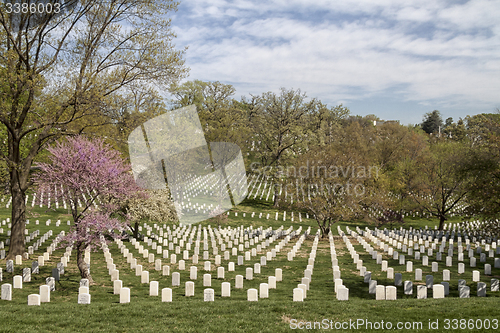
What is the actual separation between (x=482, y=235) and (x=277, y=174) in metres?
20.7

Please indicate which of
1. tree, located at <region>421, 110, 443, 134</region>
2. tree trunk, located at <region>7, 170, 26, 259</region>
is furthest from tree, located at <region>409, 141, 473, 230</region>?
tree, located at <region>421, 110, 443, 134</region>

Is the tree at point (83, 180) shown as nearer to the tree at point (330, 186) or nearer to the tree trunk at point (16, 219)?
the tree trunk at point (16, 219)

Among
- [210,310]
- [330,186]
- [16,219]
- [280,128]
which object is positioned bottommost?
[210,310]

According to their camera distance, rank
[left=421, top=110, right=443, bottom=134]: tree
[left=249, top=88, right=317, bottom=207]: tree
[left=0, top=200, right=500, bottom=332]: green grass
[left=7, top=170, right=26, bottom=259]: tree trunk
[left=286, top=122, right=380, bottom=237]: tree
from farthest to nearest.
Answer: [left=421, top=110, right=443, bottom=134]: tree < [left=249, top=88, right=317, bottom=207]: tree < [left=286, top=122, right=380, bottom=237]: tree < [left=7, top=170, right=26, bottom=259]: tree trunk < [left=0, top=200, right=500, bottom=332]: green grass

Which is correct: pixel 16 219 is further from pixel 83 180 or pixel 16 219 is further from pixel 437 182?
pixel 437 182

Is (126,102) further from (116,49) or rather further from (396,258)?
(396,258)

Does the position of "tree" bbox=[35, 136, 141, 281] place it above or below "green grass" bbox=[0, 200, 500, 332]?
above

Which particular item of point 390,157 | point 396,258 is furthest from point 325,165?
point 390,157

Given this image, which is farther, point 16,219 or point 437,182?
point 437,182

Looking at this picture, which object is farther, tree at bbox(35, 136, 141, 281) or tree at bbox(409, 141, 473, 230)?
tree at bbox(409, 141, 473, 230)

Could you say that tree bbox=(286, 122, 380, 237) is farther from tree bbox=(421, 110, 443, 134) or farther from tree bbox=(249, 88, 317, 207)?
tree bbox=(421, 110, 443, 134)

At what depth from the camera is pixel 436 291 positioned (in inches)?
418

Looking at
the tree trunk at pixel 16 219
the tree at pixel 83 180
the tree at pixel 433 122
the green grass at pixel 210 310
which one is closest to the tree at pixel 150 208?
the tree trunk at pixel 16 219

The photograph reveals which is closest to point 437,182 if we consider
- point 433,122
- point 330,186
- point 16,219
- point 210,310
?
point 330,186
